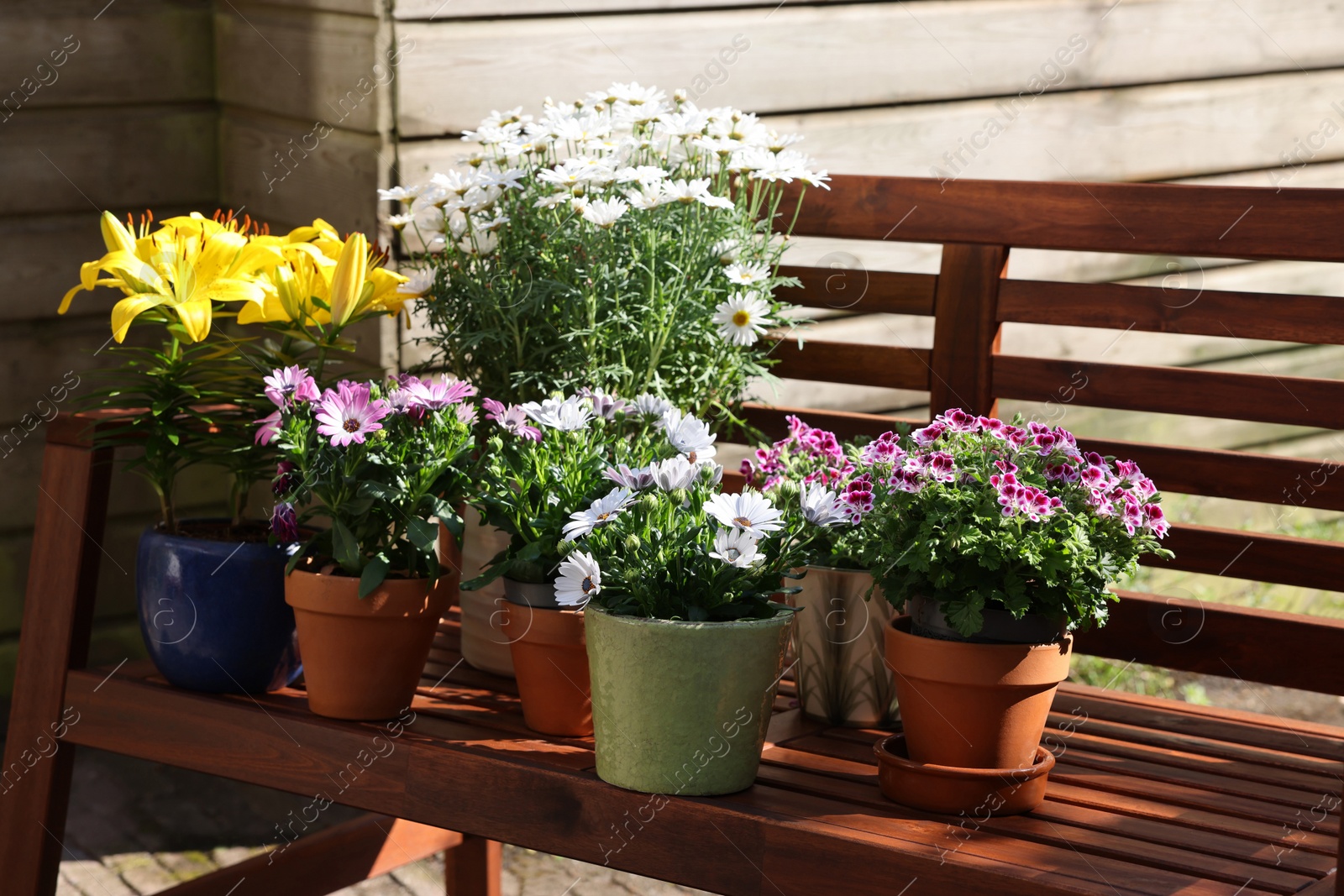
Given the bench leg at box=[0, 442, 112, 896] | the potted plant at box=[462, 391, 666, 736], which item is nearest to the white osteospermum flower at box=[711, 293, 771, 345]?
the potted plant at box=[462, 391, 666, 736]

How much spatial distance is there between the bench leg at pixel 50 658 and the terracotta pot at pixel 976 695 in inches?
40.1

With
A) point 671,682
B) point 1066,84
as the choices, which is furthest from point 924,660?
point 1066,84

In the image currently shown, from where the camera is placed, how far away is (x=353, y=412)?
152cm

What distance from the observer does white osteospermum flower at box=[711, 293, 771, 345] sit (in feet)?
5.97

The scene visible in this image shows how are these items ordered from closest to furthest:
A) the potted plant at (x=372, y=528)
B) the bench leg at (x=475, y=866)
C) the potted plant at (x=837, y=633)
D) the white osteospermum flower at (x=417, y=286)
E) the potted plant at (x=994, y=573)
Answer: the potted plant at (x=994, y=573) < the potted plant at (x=372, y=528) < the potted plant at (x=837, y=633) < the white osteospermum flower at (x=417, y=286) < the bench leg at (x=475, y=866)

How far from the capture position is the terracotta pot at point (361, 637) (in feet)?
5.07

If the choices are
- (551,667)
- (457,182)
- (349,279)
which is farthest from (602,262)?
(551,667)

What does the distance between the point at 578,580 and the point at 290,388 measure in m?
0.44

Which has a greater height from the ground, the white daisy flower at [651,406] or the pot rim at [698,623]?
the white daisy flower at [651,406]

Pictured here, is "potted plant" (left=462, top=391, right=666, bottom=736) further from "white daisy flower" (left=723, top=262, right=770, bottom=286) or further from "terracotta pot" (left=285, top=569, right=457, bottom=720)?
"white daisy flower" (left=723, top=262, right=770, bottom=286)

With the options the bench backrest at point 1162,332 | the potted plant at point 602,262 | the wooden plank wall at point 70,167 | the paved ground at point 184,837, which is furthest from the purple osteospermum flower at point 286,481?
the paved ground at point 184,837

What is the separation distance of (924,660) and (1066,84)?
6.73 feet

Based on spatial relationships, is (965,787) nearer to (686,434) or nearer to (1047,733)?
(1047,733)

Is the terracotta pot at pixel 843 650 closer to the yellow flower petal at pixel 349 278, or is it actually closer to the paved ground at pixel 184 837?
the yellow flower petal at pixel 349 278
